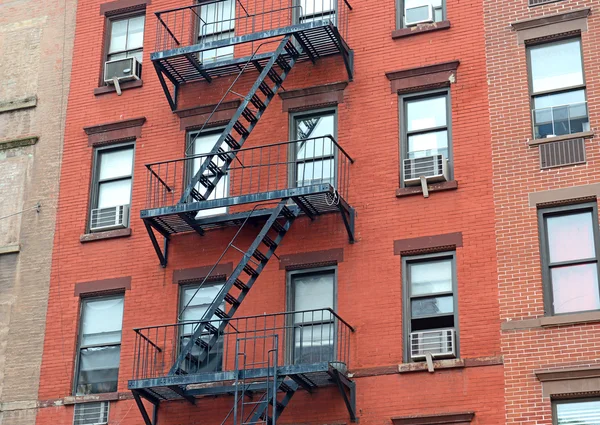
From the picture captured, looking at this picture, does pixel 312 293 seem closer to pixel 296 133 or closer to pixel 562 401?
pixel 296 133

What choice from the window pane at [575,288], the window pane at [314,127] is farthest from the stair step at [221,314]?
the window pane at [575,288]

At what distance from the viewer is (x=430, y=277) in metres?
20.8

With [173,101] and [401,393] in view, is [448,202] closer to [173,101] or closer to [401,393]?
[401,393]

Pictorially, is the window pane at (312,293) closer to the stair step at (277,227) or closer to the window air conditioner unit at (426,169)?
the stair step at (277,227)

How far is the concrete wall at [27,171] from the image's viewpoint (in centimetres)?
2303

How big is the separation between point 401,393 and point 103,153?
8.59m

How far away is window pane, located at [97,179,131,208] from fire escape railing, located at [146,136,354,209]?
0.63m

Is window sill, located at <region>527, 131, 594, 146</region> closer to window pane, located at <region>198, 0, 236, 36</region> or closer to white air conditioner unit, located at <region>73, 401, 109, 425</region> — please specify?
window pane, located at <region>198, 0, 236, 36</region>

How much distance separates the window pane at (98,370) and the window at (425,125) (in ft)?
22.1

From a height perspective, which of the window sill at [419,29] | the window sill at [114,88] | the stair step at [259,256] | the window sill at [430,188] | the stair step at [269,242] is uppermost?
the window sill at [419,29]

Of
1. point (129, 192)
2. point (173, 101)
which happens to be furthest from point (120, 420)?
point (173, 101)

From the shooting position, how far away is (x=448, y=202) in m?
21.1

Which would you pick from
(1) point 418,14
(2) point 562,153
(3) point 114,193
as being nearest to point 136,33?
(3) point 114,193

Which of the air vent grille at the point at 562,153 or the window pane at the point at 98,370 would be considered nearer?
the air vent grille at the point at 562,153
